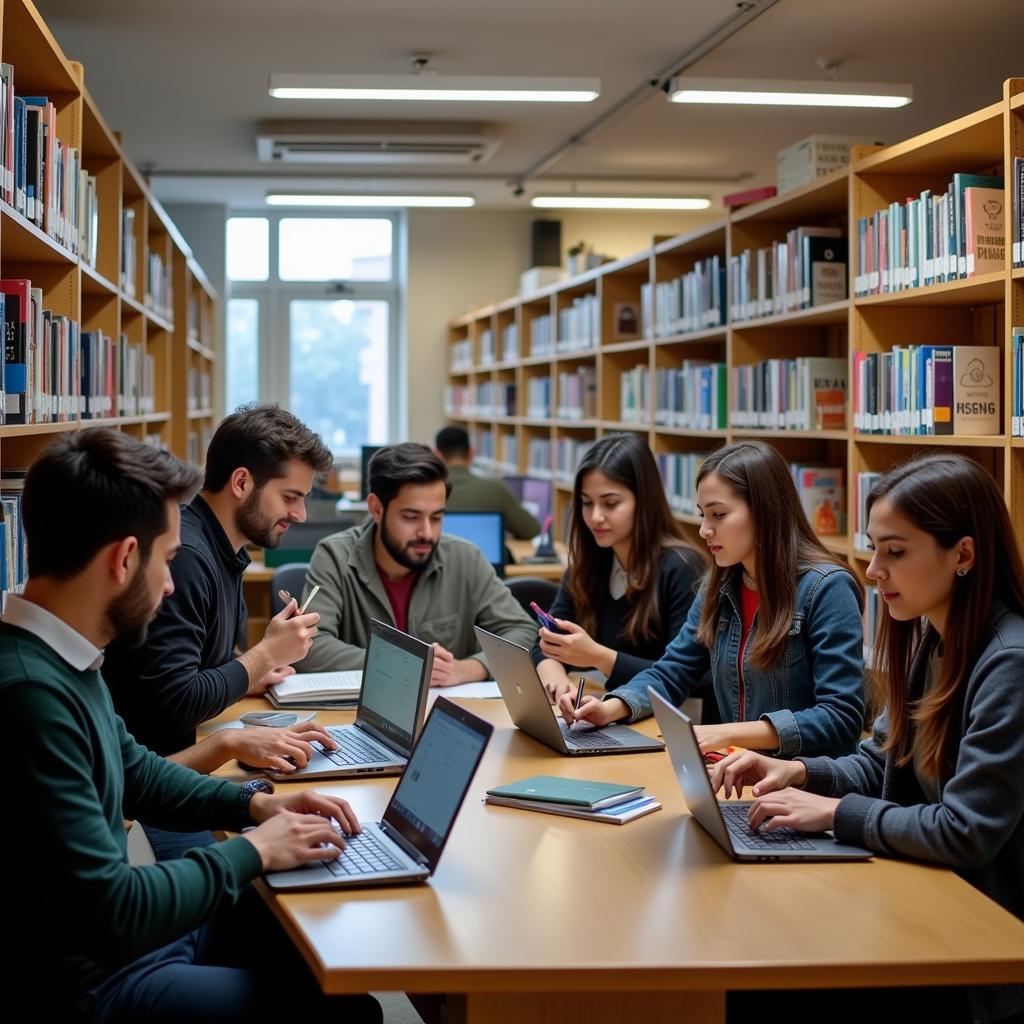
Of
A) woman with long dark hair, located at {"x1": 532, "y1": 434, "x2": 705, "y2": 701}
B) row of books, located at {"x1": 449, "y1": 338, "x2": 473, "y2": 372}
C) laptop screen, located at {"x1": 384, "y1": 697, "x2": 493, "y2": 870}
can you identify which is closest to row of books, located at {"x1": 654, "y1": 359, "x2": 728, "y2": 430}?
woman with long dark hair, located at {"x1": 532, "y1": 434, "x2": 705, "y2": 701}

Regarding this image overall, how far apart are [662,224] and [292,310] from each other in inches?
133

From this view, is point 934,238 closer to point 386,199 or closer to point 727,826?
point 727,826

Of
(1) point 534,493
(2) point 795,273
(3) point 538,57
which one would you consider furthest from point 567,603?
(1) point 534,493

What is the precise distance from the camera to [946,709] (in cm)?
185

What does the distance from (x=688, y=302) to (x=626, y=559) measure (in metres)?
2.42

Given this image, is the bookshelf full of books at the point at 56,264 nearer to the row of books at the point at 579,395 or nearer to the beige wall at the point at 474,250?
the row of books at the point at 579,395

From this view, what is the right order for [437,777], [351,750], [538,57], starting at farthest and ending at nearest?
[538,57], [351,750], [437,777]

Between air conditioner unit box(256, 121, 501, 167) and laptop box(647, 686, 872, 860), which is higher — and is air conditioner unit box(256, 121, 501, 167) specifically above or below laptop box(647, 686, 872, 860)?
above

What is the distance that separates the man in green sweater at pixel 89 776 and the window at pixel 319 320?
9.59 meters

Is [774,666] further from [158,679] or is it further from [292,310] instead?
[292,310]

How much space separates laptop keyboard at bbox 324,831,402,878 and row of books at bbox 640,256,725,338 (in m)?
3.70

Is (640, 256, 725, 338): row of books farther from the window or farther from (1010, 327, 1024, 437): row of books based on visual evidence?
the window

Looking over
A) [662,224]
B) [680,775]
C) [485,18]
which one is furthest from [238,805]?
[662,224]

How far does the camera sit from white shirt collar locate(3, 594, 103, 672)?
154 cm
